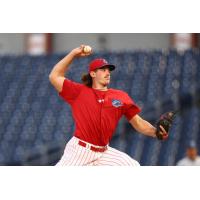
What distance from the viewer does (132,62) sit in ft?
Answer: 32.3

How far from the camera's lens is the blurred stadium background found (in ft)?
27.6

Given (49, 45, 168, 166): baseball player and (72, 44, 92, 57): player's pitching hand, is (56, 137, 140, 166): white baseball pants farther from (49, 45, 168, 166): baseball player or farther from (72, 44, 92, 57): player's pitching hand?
(72, 44, 92, 57): player's pitching hand

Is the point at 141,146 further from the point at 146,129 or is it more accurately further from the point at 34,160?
the point at 146,129

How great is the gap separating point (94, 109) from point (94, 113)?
0.02 metres

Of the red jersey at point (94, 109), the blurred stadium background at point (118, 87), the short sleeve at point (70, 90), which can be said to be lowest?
the blurred stadium background at point (118, 87)

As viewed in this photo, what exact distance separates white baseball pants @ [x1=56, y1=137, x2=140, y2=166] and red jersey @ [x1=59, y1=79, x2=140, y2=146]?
62 millimetres

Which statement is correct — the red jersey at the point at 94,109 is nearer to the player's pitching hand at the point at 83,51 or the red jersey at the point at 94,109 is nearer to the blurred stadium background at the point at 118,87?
the player's pitching hand at the point at 83,51

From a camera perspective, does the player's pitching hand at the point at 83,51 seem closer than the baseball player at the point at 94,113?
Yes

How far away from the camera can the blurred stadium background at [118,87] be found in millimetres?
8414

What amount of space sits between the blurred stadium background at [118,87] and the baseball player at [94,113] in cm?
339

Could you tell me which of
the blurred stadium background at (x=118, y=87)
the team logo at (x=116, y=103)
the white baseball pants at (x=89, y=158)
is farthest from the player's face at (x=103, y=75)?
the blurred stadium background at (x=118, y=87)

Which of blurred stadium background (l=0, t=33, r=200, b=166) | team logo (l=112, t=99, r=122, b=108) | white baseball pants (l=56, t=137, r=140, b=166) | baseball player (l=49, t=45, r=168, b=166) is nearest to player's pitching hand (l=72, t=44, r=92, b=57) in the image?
baseball player (l=49, t=45, r=168, b=166)

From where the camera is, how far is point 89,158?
460 cm
